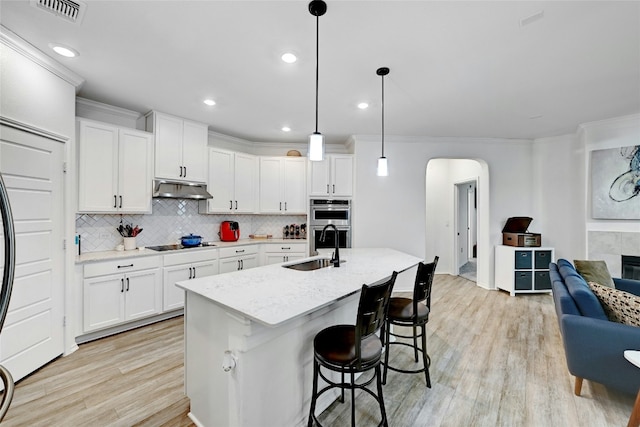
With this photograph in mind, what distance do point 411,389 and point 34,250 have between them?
3.33 metres

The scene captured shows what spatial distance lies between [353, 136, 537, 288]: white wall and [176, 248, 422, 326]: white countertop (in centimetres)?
221

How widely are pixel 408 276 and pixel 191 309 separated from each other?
3.90 m

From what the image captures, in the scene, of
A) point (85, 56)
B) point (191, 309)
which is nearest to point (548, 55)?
point (191, 309)

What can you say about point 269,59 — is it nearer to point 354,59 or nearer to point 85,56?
point 354,59

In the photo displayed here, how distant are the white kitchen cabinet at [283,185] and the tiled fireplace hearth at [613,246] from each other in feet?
14.4

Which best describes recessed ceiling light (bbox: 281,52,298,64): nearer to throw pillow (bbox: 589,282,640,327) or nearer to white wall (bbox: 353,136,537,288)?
white wall (bbox: 353,136,537,288)

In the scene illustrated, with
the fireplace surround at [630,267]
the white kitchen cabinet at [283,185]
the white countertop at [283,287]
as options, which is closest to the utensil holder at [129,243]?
the white kitchen cabinet at [283,185]

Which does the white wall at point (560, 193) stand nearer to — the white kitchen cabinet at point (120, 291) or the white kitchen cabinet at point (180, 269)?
the white kitchen cabinet at point (180, 269)

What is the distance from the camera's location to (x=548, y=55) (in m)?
2.39

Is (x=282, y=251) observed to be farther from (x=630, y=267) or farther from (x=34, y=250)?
(x=630, y=267)

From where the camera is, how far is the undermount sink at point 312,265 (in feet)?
8.33

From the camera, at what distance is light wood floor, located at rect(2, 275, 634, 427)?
6.42 ft

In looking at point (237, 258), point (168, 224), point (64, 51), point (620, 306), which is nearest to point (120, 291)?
point (168, 224)

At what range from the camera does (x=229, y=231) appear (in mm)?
4570
